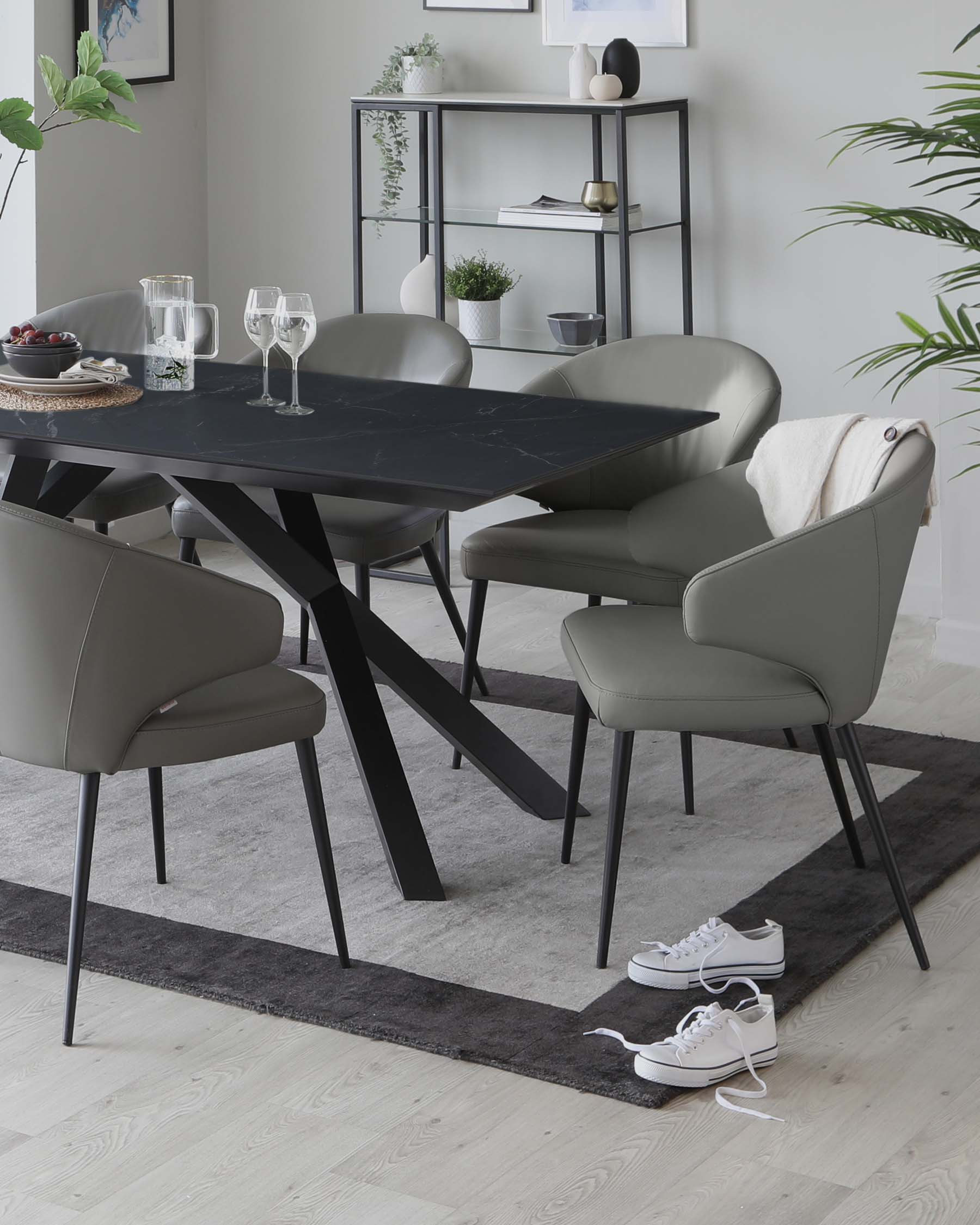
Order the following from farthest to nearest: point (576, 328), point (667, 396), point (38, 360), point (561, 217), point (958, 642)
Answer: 1. point (576, 328)
2. point (561, 217)
3. point (958, 642)
4. point (667, 396)
5. point (38, 360)

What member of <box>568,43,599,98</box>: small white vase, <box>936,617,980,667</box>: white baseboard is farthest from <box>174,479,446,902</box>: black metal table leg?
<box>568,43,599,98</box>: small white vase

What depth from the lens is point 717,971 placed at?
279 cm

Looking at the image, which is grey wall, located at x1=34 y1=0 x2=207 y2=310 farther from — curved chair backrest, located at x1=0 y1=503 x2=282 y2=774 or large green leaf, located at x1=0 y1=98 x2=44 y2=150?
curved chair backrest, located at x1=0 y1=503 x2=282 y2=774

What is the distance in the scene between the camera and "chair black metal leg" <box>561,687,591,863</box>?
3.19 metres

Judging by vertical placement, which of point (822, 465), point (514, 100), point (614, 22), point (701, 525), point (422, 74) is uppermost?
point (614, 22)

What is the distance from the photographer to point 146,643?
8.45ft

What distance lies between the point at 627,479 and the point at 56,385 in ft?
4.04

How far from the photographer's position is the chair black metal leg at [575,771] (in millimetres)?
3191

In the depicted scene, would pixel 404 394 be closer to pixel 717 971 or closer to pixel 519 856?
pixel 519 856

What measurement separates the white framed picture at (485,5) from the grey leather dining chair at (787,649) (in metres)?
2.85

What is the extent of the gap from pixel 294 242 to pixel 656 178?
1344 millimetres

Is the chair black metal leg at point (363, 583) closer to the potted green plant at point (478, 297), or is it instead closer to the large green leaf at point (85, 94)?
the large green leaf at point (85, 94)

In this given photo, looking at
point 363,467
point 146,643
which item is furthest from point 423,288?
point 146,643

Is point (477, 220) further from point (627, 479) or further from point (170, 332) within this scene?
point (170, 332)
